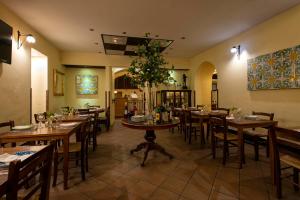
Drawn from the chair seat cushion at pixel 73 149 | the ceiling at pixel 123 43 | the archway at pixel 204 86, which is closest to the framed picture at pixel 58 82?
the ceiling at pixel 123 43

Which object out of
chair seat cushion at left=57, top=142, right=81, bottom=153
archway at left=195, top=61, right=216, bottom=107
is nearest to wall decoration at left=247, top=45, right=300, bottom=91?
archway at left=195, top=61, right=216, bottom=107

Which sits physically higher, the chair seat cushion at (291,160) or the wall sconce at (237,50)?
the wall sconce at (237,50)

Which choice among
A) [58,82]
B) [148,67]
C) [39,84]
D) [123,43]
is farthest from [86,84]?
[148,67]

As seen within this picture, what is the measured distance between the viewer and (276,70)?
345cm

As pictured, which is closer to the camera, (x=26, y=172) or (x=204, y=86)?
(x=26, y=172)

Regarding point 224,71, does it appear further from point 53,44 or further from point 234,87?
point 53,44

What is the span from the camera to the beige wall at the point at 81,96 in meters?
6.79

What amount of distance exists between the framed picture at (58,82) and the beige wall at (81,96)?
562 millimetres

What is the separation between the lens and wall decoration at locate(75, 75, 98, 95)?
6.87 meters

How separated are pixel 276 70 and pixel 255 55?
2.32ft

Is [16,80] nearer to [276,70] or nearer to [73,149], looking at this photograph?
[73,149]

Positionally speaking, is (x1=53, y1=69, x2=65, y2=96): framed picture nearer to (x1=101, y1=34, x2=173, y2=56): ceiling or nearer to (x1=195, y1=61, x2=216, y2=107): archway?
(x1=101, y1=34, x2=173, y2=56): ceiling

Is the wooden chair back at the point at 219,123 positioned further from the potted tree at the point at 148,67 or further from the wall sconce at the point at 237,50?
the wall sconce at the point at 237,50

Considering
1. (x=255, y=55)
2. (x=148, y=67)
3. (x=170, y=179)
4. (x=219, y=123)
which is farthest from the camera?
(x=255, y=55)
